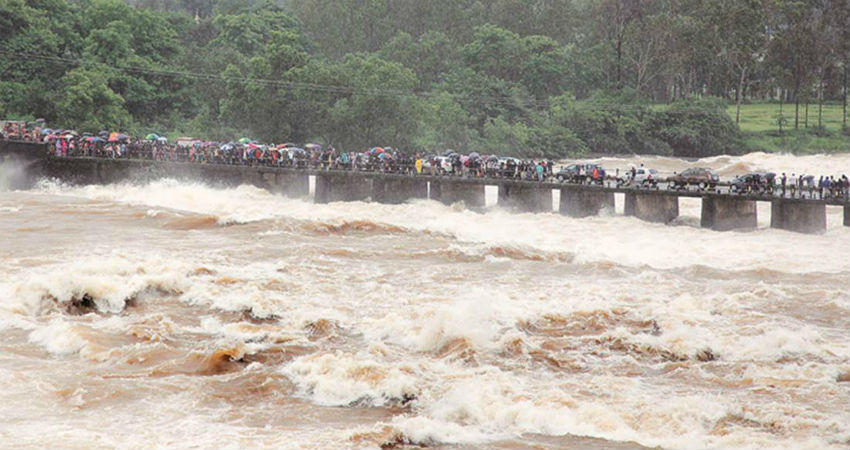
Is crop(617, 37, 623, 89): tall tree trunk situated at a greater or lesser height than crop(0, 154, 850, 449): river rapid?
greater

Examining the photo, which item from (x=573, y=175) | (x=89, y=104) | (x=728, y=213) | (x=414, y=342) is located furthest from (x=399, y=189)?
(x=414, y=342)

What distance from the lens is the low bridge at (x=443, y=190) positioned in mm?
45000

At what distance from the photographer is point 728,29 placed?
92.3 meters

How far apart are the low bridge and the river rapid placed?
462 cm

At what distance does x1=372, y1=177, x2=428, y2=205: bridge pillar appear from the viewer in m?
54.4

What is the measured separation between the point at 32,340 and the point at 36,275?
5.21 metres

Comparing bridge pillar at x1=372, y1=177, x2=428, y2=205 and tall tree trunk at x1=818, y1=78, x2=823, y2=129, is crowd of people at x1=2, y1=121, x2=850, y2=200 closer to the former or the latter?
bridge pillar at x1=372, y1=177, x2=428, y2=205

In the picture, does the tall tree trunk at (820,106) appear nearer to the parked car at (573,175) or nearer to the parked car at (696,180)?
the parked car at (696,180)

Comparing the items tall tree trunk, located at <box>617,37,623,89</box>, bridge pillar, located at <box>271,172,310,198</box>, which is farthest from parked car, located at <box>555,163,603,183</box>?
tall tree trunk, located at <box>617,37,623,89</box>

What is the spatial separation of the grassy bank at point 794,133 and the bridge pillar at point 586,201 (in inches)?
1582

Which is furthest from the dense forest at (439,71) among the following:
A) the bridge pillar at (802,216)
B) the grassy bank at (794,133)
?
the bridge pillar at (802,216)

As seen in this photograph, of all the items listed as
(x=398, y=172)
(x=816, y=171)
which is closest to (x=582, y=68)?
(x=816, y=171)

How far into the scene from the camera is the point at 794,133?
8681 centimetres

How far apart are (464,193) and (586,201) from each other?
6.90 m
